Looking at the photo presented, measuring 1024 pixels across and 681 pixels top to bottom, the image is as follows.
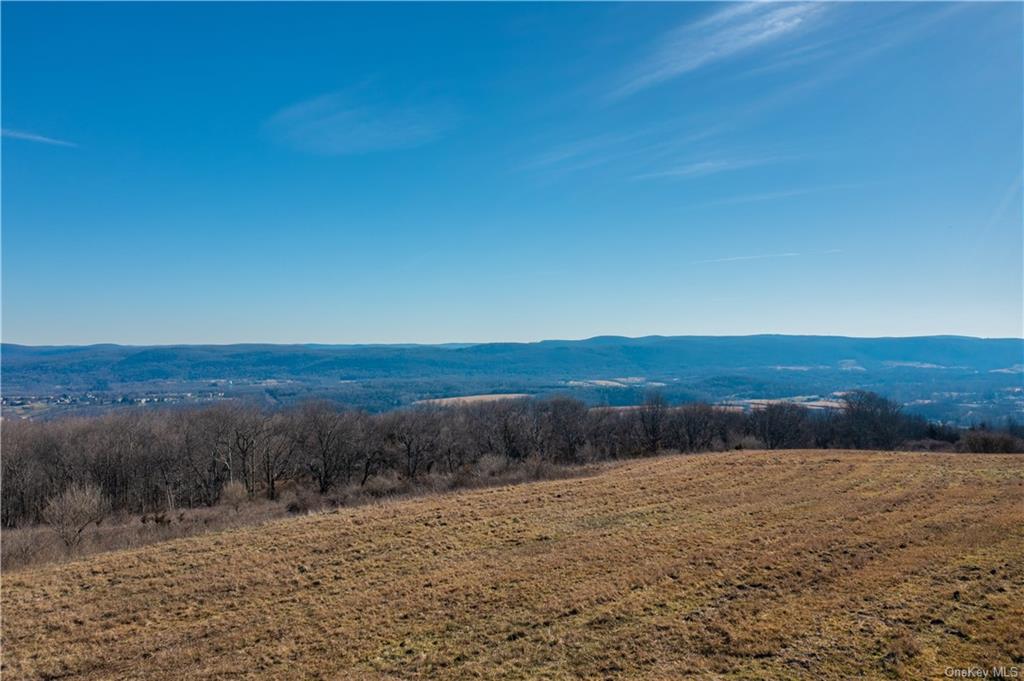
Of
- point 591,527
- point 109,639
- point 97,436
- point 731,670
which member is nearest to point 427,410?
point 97,436

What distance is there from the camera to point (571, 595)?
15859 mm

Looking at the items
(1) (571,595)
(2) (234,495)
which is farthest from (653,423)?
(1) (571,595)

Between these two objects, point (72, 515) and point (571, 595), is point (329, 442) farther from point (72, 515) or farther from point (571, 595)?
point (571, 595)

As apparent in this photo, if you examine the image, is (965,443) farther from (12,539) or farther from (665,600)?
(12,539)

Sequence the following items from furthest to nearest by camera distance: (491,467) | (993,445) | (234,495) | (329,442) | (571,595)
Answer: (329,442), (491,467), (993,445), (234,495), (571,595)

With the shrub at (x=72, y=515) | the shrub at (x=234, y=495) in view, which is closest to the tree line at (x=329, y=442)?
the shrub at (x=234, y=495)

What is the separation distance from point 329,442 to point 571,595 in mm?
49216

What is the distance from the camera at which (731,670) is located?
36.3ft

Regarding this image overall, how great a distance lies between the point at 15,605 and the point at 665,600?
22.5 meters

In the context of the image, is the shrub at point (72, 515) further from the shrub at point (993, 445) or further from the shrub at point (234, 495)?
the shrub at point (993, 445)

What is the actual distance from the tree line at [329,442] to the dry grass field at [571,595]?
25311mm

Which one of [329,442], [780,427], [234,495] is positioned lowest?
[234,495]

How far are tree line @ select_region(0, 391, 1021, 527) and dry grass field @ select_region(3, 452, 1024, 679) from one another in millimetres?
25311

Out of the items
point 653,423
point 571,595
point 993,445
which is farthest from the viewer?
point 653,423
